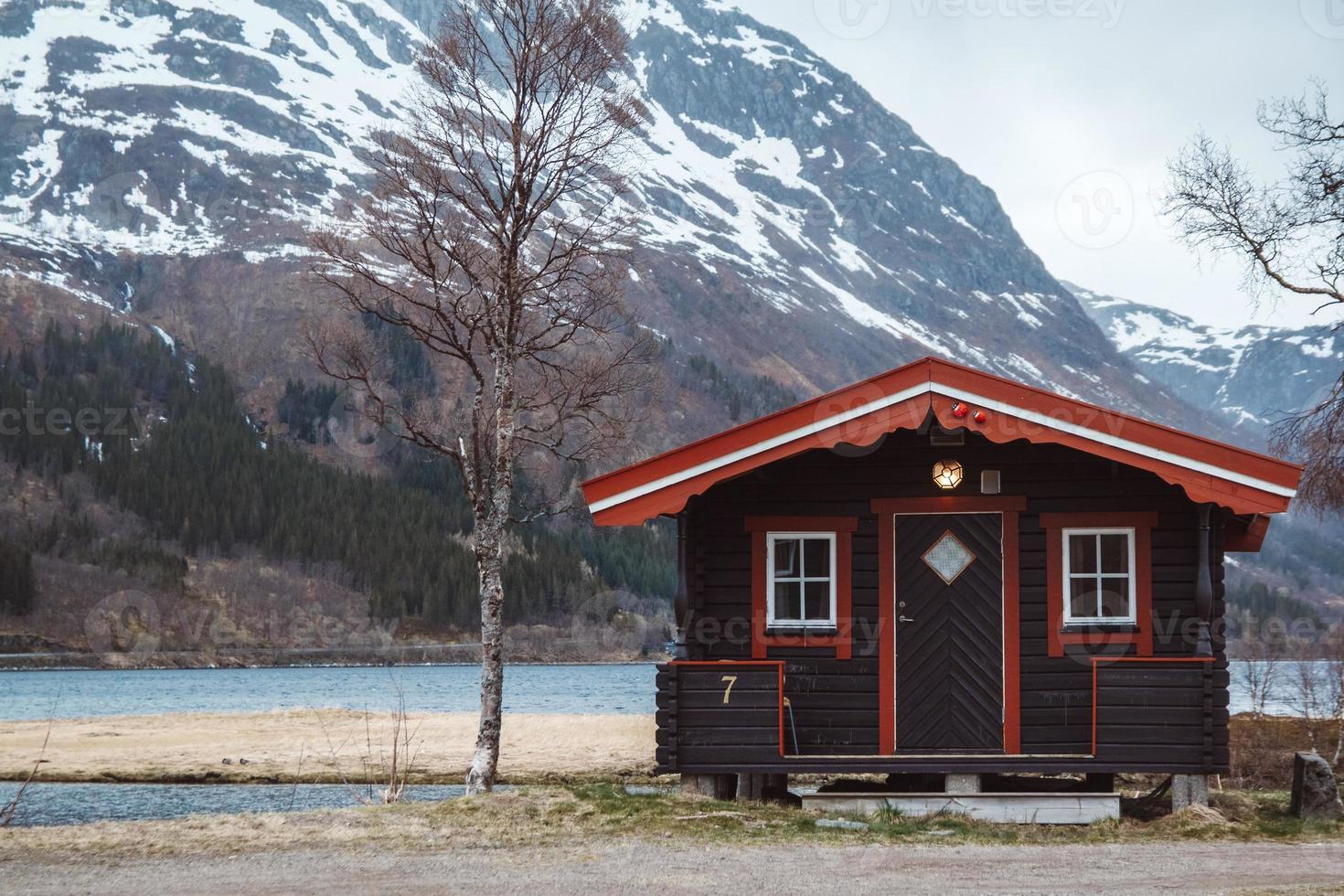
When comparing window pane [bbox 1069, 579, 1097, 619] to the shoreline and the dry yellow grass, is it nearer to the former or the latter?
the dry yellow grass

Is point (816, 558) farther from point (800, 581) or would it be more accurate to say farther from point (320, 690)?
point (320, 690)

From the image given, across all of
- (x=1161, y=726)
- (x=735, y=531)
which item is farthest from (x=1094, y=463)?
(x=735, y=531)

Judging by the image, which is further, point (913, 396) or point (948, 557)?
point (948, 557)

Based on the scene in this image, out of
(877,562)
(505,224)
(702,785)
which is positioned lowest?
(702,785)

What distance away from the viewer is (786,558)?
1605 cm

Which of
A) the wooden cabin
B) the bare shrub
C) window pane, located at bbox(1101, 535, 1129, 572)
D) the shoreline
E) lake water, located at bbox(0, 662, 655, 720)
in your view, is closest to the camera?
the wooden cabin

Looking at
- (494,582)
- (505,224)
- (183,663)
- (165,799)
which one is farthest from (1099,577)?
(183,663)

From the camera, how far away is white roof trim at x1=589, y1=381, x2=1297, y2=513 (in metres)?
14.4

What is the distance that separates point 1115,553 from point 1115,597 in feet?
1.52

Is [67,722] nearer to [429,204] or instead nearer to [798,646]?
[429,204]

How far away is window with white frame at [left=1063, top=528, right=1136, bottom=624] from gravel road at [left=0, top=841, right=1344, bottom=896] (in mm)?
3346

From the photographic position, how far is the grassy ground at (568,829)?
12.4m

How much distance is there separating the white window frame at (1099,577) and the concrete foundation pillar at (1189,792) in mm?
1665

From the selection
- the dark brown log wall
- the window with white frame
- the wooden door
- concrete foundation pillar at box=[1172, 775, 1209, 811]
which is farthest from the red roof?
concrete foundation pillar at box=[1172, 775, 1209, 811]
